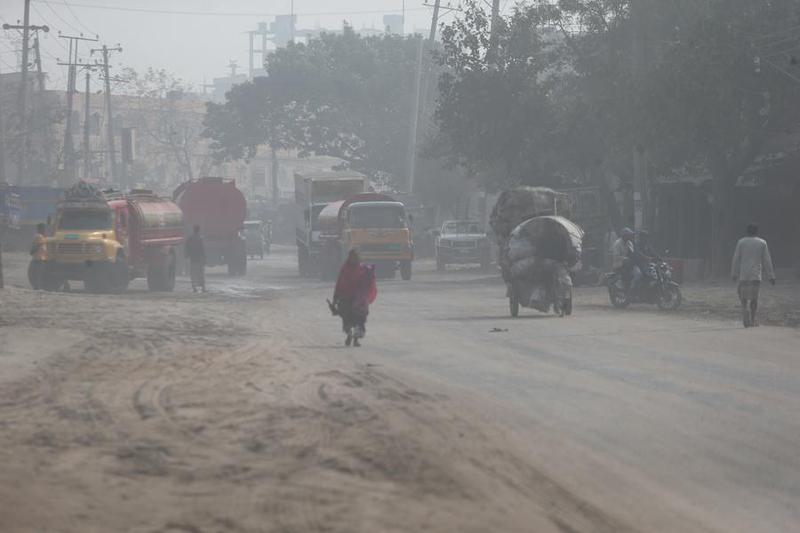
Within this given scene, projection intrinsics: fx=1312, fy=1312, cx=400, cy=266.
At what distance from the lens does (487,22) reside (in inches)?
1870

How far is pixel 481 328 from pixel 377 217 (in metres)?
21.2

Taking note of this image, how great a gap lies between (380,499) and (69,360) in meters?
9.21

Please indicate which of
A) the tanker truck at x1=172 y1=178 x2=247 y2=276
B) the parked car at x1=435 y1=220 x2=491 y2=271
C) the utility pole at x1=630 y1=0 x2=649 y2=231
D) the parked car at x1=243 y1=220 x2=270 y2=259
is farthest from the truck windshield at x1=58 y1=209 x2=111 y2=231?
the parked car at x1=243 y1=220 x2=270 y2=259

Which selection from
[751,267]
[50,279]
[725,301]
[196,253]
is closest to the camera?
[751,267]

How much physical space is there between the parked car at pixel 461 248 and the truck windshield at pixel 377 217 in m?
9.75

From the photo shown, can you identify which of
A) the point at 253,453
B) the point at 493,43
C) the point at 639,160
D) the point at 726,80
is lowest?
the point at 253,453

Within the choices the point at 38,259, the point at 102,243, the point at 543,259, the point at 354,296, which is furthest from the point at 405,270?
the point at 354,296

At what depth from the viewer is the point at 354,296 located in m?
19.0

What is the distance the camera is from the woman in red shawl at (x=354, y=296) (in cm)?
1897

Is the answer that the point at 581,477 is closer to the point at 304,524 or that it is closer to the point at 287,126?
the point at 304,524

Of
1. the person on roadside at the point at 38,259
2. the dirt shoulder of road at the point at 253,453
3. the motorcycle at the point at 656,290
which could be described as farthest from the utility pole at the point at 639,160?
the dirt shoulder of road at the point at 253,453

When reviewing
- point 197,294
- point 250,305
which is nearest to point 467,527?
point 250,305

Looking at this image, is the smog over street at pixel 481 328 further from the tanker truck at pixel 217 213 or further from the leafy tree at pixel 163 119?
the leafy tree at pixel 163 119

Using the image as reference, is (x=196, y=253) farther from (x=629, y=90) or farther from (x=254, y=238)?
(x=254, y=238)
